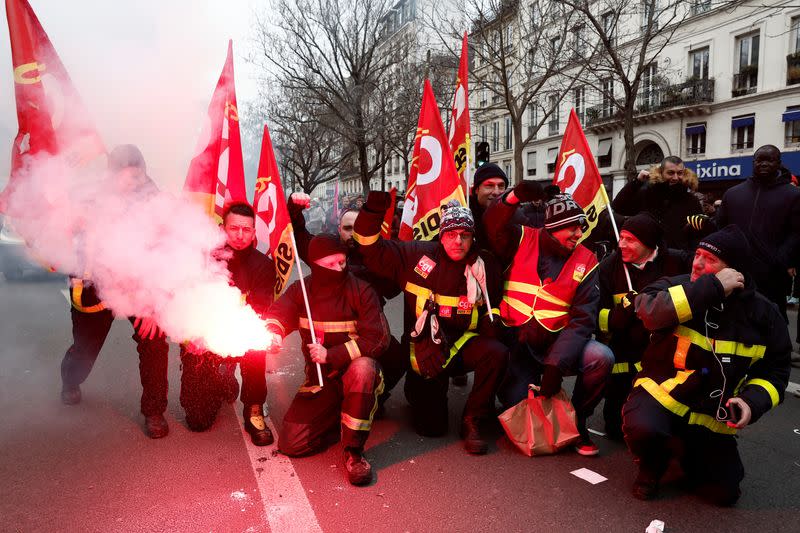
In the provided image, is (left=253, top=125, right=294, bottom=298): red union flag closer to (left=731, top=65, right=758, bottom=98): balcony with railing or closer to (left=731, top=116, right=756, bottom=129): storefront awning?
(left=731, top=116, right=756, bottom=129): storefront awning

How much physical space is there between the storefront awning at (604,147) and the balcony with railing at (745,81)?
6.94 metres

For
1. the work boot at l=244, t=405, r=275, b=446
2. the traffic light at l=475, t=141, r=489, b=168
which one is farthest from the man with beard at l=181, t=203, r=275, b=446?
the traffic light at l=475, t=141, r=489, b=168

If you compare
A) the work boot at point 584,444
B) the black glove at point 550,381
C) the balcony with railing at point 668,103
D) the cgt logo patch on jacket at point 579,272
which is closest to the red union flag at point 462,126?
the cgt logo patch on jacket at point 579,272

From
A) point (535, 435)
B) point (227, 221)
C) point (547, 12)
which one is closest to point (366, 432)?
point (535, 435)

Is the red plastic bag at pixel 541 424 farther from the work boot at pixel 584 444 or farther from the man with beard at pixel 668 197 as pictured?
the man with beard at pixel 668 197

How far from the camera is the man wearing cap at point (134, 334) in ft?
12.9

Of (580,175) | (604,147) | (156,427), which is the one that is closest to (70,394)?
(156,427)

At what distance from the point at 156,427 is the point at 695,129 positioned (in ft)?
91.0

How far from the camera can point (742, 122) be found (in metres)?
23.9

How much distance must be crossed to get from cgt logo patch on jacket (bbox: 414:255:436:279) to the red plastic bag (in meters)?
1.07

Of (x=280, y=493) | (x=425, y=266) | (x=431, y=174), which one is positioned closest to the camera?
(x=280, y=493)

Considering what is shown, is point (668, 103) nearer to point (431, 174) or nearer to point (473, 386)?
point (431, 174)

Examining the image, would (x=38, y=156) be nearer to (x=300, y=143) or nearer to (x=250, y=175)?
(x=250, y=175)

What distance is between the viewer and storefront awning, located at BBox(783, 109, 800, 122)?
2137 centimetres
